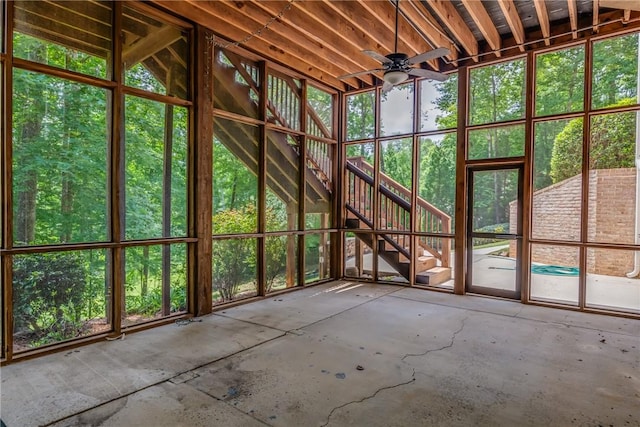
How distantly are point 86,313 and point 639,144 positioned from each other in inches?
276

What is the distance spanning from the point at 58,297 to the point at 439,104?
6017 mm

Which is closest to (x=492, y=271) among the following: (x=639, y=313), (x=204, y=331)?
(x=639, y=313)

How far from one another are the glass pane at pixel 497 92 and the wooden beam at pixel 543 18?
54cm

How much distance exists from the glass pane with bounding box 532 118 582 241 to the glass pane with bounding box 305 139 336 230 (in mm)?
3511

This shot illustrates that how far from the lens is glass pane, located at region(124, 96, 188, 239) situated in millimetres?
4121

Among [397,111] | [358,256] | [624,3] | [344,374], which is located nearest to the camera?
[344,374]

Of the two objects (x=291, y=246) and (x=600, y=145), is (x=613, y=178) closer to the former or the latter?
(x=600, y=145)

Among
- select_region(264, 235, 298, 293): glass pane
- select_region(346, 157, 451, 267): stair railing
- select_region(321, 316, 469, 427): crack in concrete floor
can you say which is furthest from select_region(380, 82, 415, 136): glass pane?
select_region(321, 316, 469, 427): crack in concrete floor

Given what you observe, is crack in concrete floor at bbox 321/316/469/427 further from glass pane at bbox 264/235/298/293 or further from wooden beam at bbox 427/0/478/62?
wooden beam at bbox 427/0/478/62

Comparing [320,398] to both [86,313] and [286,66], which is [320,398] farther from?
[286,66]

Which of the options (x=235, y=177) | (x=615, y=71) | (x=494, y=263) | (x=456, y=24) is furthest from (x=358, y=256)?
(x=615, y=71)

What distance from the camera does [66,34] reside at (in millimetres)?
3629

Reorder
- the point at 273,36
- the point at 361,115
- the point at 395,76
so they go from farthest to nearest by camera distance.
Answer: the point at 361,115
the point at 273,36
the point at 395,76

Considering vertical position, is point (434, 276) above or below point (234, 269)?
below
